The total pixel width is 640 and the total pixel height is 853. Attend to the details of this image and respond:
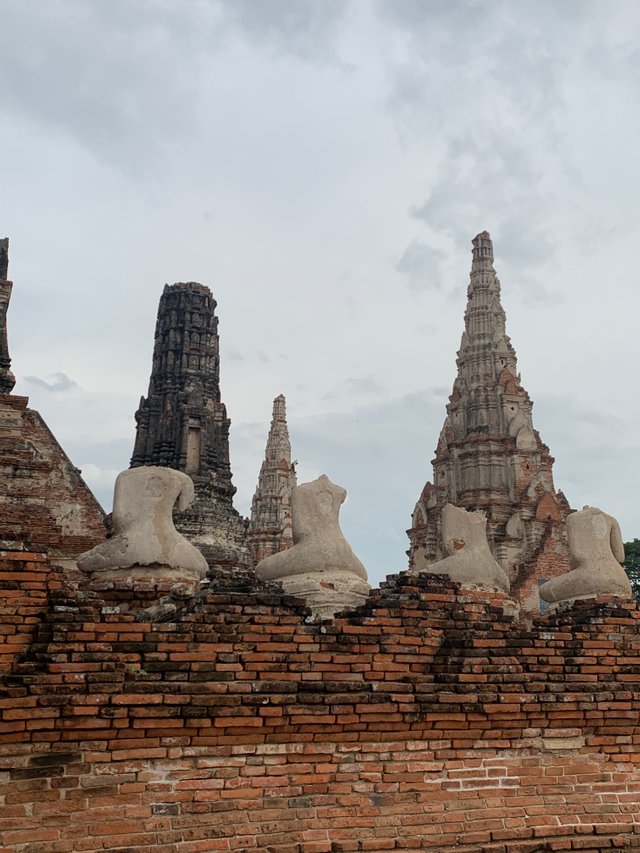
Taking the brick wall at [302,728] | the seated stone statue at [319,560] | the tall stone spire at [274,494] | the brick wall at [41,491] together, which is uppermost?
the tall stone spire at [274,494]

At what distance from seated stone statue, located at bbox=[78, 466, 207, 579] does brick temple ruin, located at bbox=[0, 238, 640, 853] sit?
0.81 ft

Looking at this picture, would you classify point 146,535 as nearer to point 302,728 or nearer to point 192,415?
point 302,728

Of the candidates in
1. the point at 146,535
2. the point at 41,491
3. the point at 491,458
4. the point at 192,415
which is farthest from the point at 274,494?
the point at 146,535

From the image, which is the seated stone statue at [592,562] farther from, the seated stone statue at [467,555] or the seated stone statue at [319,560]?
the seated stone statue at [319,560]

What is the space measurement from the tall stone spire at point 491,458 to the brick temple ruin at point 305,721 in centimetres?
2047

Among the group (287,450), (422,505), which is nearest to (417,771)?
(422,505)

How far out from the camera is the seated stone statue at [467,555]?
8.41 meters

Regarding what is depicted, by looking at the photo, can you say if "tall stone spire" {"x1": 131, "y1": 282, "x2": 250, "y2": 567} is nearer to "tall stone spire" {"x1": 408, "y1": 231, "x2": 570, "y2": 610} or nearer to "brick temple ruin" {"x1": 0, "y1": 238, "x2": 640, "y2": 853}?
"tall stone spire" {"x1": 408, "y1": 231, "x2": 570, "y2": 610}

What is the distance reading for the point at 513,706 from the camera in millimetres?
6617

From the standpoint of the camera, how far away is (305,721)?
5953mm

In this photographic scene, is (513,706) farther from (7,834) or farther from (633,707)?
(7,834)

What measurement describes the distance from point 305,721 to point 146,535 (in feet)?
6.61

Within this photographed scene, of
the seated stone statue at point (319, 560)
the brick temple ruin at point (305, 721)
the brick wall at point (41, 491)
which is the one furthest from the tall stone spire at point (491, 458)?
the brick temple ruin at point (305, 721)

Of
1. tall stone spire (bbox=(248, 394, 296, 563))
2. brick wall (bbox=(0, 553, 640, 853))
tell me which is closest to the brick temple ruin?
brick wall (bbox=(0, 553, 640, 853))
